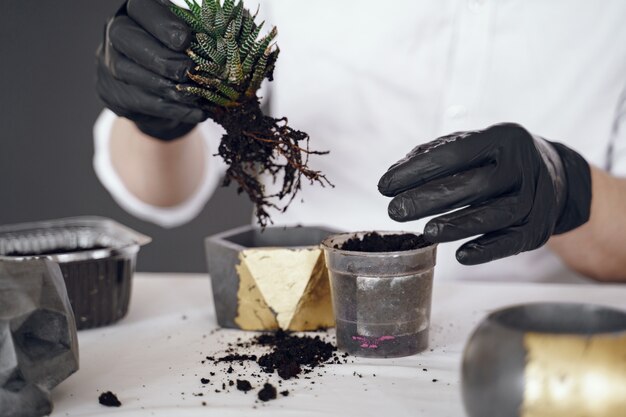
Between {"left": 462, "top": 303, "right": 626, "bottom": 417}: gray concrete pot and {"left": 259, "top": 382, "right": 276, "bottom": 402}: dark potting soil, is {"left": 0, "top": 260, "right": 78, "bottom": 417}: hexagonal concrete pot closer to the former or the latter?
{"left": 259, "top": 382, "right": 276, "bottom": 402}: dark potting soil

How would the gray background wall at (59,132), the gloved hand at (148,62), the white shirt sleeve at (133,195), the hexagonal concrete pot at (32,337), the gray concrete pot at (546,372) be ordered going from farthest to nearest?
Answer: the gray background wall at (59,132) → the white shirt sleeve at (133,195) → the gloved hand at (148,62) → the hexagonal concrete pot at (32,337) → the gray concrete pot at (546,372)

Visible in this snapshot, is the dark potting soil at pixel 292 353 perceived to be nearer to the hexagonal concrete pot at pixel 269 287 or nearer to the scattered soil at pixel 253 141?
the hexagonal concrete pot at pixel 269 287

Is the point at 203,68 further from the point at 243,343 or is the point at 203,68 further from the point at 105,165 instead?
the point at 105,165

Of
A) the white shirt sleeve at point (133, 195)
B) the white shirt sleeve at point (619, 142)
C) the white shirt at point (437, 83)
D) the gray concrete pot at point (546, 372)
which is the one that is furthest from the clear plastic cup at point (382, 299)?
the white shirt sleeve at point (133, 195)

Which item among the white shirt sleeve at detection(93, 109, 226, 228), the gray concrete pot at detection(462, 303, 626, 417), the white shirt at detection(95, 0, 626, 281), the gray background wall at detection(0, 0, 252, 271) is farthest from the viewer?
the gray background wall at detection(0, 0, 252, 271)

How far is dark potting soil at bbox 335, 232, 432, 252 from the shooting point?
1.06 metres

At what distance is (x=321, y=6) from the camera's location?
173 cm

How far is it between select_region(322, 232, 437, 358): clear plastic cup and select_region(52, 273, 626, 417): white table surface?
31mm

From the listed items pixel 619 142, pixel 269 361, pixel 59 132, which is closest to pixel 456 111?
pixel 619 142

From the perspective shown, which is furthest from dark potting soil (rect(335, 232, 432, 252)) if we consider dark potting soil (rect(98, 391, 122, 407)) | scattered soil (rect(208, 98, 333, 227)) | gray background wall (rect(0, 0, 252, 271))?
gray background wall (rect(0, 0, 252, 271))

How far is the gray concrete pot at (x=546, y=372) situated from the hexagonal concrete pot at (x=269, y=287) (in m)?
0.49

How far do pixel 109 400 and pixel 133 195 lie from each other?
1.24 metres

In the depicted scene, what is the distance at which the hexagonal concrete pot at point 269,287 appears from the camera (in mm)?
→ 1143

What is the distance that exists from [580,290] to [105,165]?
1.37 meters
